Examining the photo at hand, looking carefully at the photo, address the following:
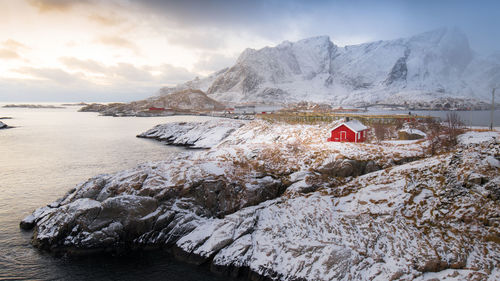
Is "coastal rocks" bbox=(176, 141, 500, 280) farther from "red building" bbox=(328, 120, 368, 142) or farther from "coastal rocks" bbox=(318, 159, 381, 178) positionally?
"red building" bbox=(328, 120, 368, 142)

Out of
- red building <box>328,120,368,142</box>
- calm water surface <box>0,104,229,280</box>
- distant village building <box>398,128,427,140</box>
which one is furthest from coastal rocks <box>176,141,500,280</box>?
distant village building <box>398,128,427,140</box>

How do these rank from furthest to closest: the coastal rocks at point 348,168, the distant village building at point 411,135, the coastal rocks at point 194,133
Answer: the coastal rocks at point 194,133 → the distant village building at point 411,135 → the coastal rocks at point 348,168

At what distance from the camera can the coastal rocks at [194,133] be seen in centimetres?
6794

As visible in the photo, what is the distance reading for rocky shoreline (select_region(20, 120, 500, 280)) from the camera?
16.2 m

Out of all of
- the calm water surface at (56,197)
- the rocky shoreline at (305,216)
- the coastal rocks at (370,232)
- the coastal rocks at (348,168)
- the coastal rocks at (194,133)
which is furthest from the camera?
the coastal rocks at (194,133)

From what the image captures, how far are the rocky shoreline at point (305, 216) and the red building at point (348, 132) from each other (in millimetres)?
9619

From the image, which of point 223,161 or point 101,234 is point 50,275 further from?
point 223,161

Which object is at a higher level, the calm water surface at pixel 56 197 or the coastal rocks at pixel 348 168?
the coastal rocks at pixel 348 168

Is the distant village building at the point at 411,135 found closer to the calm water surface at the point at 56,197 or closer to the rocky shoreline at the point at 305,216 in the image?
the rocky shoreline at the point at 305,216

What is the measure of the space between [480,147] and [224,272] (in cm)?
2275

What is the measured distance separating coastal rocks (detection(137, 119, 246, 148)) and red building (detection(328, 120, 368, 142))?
109 feet

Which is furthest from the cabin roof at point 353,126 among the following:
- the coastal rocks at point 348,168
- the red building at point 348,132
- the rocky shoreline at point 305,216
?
the coastal rocks at point 348,168

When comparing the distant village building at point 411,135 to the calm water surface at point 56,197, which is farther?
the distant village building at point 411,135

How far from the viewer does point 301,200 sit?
75.4 feet
